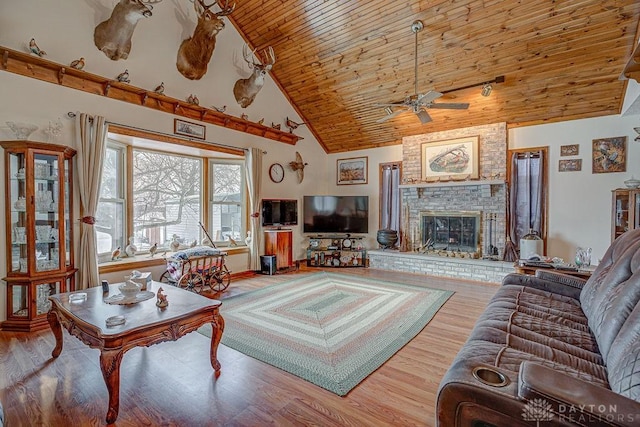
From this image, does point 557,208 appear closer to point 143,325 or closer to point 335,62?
point 335,62

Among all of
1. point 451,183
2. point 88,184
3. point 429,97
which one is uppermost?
point 429,97

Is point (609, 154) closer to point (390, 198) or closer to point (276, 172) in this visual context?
point (390, 198)

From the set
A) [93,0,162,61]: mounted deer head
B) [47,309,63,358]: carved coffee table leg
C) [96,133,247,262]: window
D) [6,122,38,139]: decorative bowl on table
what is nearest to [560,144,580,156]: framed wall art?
[96,133,247,262]: window

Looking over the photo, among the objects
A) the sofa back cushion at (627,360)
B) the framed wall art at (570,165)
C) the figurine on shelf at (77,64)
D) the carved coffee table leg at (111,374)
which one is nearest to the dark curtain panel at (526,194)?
the framed wall art at (570,165)

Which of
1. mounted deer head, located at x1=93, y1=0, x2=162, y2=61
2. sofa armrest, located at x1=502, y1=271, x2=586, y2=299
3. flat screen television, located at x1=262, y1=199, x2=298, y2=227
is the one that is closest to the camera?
sofa armrest, located at x1=502, y1=271, x2=586, y2=299

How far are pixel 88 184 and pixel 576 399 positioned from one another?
4.60 meters

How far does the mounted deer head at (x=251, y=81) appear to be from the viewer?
5.01m

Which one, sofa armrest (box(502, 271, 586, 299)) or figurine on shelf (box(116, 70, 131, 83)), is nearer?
sofa armrest (box(502, 271, 586, 299))

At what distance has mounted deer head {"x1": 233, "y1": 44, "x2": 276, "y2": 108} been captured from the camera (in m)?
5.01

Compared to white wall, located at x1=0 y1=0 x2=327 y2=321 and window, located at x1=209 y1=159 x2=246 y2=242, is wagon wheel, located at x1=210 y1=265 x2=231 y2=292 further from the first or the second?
window, located at x1=209 y1=159 x2=246 y2=242

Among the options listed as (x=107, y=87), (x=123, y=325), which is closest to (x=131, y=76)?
(x=107, y=87)

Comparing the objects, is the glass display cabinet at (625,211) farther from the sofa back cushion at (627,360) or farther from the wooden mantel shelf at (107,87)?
the wooden mantel shelf at (107,87)

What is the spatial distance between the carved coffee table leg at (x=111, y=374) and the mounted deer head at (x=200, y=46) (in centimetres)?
417

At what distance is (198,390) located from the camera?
208cm
